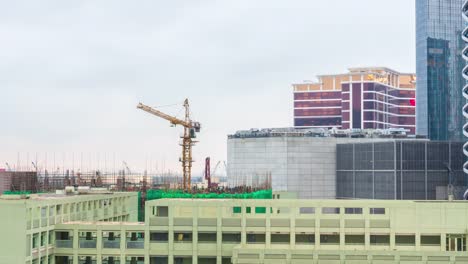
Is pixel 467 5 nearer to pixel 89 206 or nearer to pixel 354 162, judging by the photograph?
pixel 354 162

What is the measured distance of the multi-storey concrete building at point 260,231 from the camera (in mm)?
79062

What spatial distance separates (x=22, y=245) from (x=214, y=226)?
1883cm

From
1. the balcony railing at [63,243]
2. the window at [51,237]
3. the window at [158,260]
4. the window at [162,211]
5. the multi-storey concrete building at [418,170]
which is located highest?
the multi-storey concrete building at [418,170]

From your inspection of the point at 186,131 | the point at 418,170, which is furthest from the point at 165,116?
the point at 418,170

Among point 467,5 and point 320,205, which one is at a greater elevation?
point 467,5

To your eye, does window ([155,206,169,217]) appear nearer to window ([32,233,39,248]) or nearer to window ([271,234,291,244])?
window ([271,234,291,244])

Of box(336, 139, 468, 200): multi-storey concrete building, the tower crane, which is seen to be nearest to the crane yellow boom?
the tower crane

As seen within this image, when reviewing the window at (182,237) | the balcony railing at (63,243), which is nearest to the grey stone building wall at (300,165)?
the window at (182,237)

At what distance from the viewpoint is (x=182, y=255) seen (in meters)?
81.6

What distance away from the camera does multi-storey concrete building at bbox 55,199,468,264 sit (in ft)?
259

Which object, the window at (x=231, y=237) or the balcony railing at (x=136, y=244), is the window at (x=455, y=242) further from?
the balcony railing at (x=136, y=244)

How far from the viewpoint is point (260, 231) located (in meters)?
80.8

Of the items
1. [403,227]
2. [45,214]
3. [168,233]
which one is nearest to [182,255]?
[168,233]

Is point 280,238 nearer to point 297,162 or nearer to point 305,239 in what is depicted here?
point 305,239
